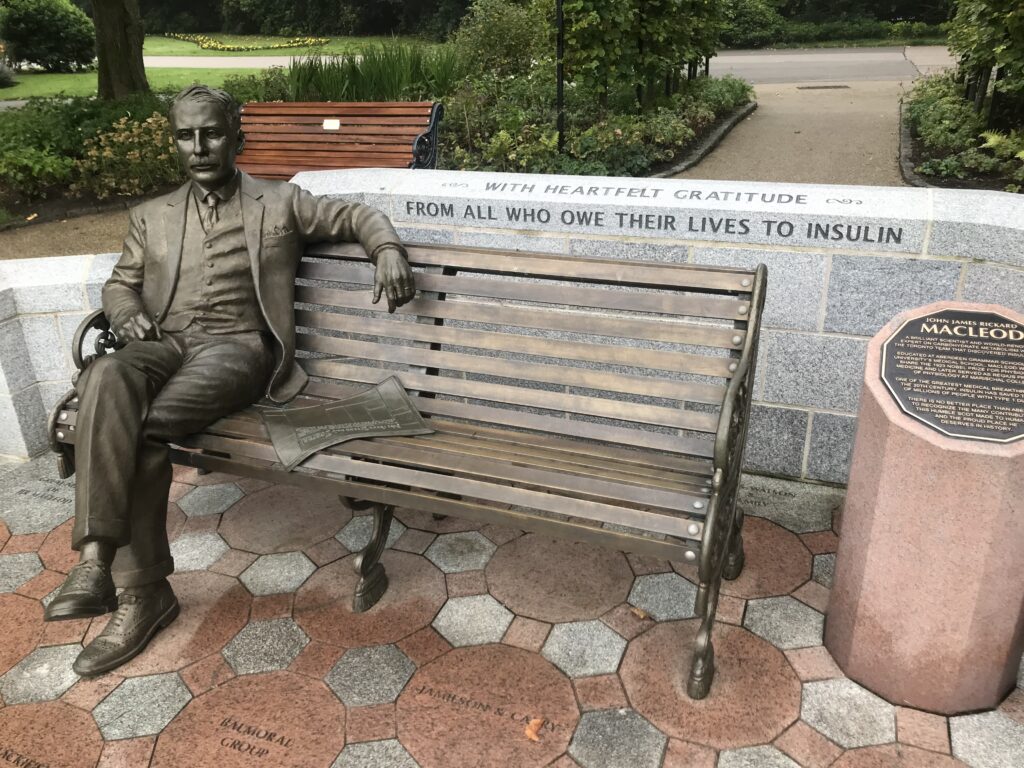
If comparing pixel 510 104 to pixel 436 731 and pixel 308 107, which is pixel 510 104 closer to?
pixel 308 107

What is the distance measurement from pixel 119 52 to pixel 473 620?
11657mm

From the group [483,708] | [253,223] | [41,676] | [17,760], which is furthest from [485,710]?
[253,223]

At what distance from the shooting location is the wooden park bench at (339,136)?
6.33 m

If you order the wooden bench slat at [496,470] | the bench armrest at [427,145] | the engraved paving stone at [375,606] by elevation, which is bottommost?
the engraved paving stone at [375,606]

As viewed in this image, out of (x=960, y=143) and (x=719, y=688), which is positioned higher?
(x=960, y=143)

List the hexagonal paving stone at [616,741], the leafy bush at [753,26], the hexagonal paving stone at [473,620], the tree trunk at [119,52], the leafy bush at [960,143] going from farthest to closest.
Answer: the leafy bush at [753,26], the tree trunk at [119,52], the leafy bush at [960,143], the hexagonal paving stone at [473,620], the hexagonal paving stone at [616,741]

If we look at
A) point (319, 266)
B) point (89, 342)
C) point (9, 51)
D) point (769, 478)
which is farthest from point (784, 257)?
point (9, 51)

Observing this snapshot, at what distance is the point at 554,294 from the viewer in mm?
3131

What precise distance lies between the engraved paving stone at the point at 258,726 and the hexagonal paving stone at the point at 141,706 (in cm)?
5

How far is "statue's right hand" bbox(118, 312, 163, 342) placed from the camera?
3.15 m

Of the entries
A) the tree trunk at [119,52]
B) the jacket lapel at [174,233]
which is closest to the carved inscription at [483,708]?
the jacket lapel at [174,233]

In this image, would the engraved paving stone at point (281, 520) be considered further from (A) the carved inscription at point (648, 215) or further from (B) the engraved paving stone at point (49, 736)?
(A) the carved inscription at point (648, 215)

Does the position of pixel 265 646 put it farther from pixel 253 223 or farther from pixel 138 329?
pixel 253 223

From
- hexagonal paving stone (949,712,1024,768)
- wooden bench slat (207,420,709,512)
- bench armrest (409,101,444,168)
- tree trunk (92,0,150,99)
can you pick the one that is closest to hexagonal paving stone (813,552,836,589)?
hexagonal paving stone (949,712,1024,768)
